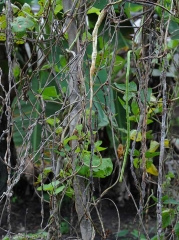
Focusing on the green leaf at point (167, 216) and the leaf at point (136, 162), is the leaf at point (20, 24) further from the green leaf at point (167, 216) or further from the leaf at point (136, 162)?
the green leaf at point (167, 216)

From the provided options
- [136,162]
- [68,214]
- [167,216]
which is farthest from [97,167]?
[68,214]

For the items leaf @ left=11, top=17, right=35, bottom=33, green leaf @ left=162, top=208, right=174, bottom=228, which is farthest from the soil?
leaf @ left=11, top=17, right=35, bottom=33

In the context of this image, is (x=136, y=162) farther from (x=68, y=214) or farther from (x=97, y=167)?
(x=68, y=214)

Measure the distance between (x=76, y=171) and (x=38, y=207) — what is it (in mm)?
2023

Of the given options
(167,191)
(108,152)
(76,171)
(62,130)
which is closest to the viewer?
(76,171)

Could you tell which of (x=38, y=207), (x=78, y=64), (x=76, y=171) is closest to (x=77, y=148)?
(x=76, y=171)

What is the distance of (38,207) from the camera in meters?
3.46

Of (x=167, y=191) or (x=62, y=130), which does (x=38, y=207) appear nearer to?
(x=167, y=191)

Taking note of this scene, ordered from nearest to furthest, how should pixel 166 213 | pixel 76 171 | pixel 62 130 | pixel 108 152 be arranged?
pixel 76 171
pixel 62 130
pixel 166 213
pixel 108 152

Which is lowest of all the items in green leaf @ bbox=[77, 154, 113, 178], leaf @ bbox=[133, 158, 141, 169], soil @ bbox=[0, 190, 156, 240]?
soil @ bbox=[0, 190, 156, 240]

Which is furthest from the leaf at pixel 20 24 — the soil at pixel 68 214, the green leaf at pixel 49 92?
the soil at pixel 68 214

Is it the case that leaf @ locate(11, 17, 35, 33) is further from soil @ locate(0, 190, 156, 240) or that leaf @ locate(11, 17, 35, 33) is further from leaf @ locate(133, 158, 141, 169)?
soil @ locate(0, 190, 156, 240)

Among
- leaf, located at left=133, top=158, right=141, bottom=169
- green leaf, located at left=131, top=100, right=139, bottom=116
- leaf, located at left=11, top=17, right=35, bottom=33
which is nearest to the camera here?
leaf, located at left=11, top=17, right=35, bottom=33

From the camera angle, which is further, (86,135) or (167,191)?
(167,191)
